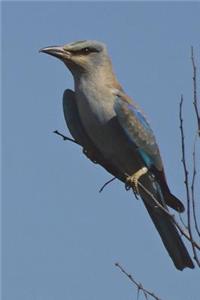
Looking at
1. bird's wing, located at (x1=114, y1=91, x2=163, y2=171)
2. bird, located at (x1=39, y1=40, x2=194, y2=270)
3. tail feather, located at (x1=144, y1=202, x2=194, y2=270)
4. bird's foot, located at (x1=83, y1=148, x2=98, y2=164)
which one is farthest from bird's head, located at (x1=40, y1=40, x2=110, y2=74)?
tail feather, located at (x1=144, y1=202, x2=194, y2=270)

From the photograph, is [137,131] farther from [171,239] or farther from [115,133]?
[171,239]

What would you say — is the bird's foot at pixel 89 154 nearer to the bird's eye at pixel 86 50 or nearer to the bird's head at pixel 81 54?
the bird's head at pixel 81 54

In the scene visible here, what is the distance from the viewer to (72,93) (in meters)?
7.52

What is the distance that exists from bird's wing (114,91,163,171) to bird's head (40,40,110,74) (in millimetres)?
346

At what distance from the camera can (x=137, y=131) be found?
7246 mm

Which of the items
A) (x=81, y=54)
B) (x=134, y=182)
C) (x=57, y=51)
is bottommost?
(x=134, y=182)

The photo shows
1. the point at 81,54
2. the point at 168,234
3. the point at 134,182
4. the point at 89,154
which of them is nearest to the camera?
the point at 134,182

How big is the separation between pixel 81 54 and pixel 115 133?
2.45 ft

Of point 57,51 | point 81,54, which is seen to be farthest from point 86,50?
point 57,51

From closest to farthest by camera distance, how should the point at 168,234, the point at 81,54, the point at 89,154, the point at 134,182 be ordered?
the point at 134,182 → the point at 81,54 → the point at 168,234 → the point at 89,154

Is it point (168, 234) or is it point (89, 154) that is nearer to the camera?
point (168, 234)

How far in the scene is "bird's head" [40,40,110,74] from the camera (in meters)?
7.02

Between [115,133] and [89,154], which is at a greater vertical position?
[115,133]

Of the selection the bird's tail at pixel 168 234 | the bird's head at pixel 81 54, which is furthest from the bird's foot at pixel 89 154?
the bird's head at pixel 81 54
